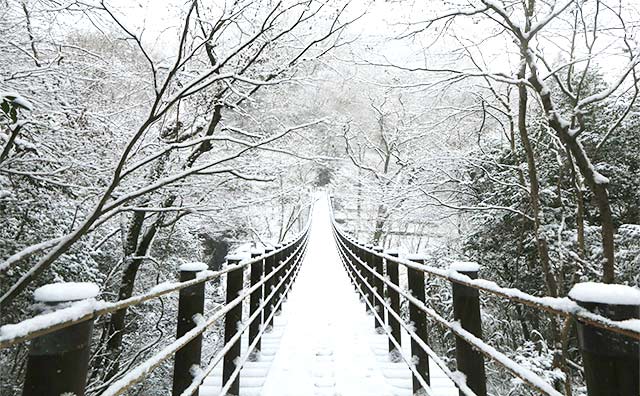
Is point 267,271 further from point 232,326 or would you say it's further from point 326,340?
point 232,326

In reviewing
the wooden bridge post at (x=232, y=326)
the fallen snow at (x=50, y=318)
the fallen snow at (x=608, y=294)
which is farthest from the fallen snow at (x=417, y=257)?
the fallen snow at (x=50, y=318)

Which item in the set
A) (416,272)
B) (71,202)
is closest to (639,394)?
(416,272)

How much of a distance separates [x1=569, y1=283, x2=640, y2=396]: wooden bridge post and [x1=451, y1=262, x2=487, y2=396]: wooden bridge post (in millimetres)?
1019

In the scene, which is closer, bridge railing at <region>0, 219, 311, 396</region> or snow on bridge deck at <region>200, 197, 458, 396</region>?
bridge railing at <region>0, 219, 311, 396</region>

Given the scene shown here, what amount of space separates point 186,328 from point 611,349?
2.06 meters

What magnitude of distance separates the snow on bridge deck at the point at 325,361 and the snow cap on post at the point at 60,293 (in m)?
2.49

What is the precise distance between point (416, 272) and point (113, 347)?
831 cm

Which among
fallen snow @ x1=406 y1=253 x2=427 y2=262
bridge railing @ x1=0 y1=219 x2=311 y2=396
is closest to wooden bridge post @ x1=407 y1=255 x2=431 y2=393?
fallen snow @ x1=406 y1=253 x2=427 y2=262

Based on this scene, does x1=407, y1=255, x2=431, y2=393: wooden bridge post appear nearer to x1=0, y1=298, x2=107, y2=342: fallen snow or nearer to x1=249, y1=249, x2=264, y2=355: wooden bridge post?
x1=249, y1=249, x2=264, y2=355: wooden bridge post

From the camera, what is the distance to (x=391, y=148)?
2405 centimetres

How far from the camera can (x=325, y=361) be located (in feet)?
14.1

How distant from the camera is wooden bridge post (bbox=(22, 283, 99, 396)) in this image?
3.56 feet

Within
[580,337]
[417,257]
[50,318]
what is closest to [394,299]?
[417,257]

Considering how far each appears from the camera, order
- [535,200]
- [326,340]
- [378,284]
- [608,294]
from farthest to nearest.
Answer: [535,200]
[378,284]
[326,340]
[608,294]
